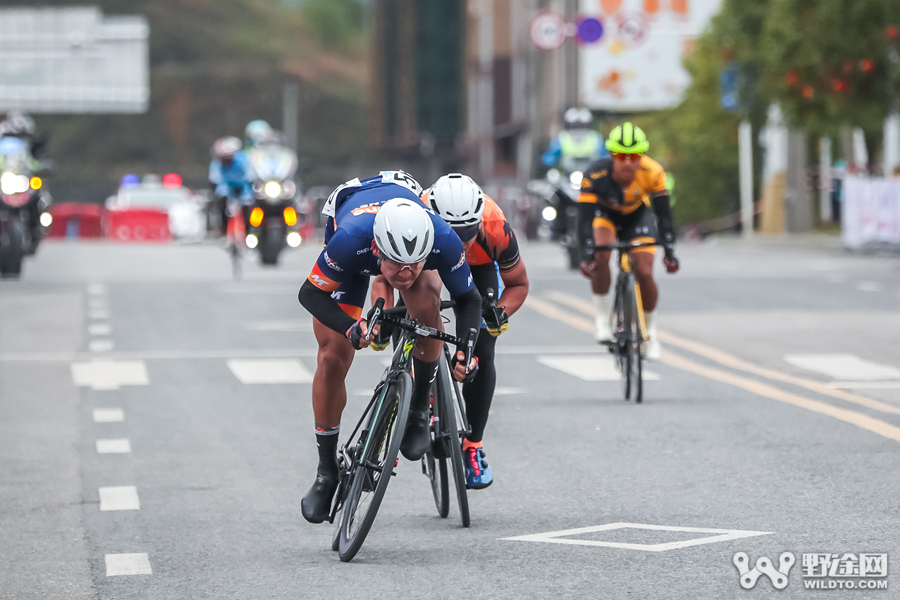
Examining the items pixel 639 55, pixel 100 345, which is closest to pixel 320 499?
pixel 100 345

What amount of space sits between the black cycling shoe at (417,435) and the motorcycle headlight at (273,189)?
58.5ft

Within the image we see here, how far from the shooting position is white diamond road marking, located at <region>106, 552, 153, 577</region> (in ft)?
22.9

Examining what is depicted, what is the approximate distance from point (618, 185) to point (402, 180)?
5434 millimetres

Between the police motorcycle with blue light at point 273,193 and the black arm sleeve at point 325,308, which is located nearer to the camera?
the black arm sleeve at point 325,308

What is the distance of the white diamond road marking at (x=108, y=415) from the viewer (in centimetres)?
1162

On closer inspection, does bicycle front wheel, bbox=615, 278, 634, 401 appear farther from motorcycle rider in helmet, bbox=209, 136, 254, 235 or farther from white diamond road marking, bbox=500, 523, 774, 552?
motorcycle rider in helmet, bbox=209, 136, 254, 235

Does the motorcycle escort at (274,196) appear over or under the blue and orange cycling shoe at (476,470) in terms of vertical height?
over

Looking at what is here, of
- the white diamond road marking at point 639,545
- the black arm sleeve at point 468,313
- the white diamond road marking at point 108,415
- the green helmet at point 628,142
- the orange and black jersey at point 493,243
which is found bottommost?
the white diamond road marking at point 639,545

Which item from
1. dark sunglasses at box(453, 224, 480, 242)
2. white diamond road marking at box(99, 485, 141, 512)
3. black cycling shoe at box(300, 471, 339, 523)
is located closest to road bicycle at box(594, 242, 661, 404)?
white diamond road marking at box(99, 485, 141, 512)

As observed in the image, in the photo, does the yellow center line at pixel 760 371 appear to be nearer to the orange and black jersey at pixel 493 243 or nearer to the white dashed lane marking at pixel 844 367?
the white dashed lane marking at pixel 844 367

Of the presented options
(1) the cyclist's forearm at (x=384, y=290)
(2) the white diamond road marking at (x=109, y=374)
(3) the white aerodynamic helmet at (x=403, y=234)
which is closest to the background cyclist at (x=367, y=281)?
(3) the white aerodynamic helmet at (x=403, y=234)

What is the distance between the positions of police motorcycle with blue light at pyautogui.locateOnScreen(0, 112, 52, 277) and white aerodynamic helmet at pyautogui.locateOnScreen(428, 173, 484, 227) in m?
15.3

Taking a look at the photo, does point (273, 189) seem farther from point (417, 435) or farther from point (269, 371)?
point (417, 435)

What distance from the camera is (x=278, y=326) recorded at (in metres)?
18.2
